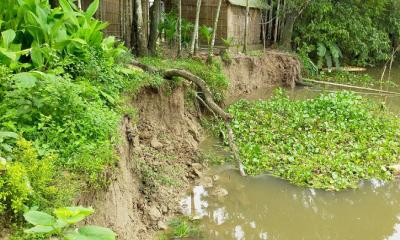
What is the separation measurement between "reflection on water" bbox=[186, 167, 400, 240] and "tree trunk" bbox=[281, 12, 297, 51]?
1139 cm

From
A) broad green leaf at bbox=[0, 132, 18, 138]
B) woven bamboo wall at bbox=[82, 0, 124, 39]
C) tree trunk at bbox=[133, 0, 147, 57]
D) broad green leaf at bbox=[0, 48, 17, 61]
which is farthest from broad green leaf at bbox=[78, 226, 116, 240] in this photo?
woven bamboo wall at bbox=[82, 0, 124, 39]

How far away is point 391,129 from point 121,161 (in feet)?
23.6

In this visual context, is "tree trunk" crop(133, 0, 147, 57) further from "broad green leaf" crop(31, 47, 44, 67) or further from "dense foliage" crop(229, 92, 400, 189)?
"broad green leaf" crop(31, 47, 44, 67)

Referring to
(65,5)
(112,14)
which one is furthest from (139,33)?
(65,5)

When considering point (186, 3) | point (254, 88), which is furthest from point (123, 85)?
point (186, 3)

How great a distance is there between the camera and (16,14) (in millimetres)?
5555

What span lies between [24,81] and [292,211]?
429 cm

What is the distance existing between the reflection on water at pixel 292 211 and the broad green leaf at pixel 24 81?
295cm

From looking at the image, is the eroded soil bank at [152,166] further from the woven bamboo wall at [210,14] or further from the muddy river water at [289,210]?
the woven bamboo wall at [210,14]

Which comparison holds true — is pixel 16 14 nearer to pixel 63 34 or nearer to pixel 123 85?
pixel 63 34

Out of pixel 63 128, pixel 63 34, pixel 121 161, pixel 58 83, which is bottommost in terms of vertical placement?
pixel 121 161

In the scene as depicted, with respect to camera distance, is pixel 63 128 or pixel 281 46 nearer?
pixel 63 128

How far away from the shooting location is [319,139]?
8.75 meters

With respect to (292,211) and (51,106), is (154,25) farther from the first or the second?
(51,106)
